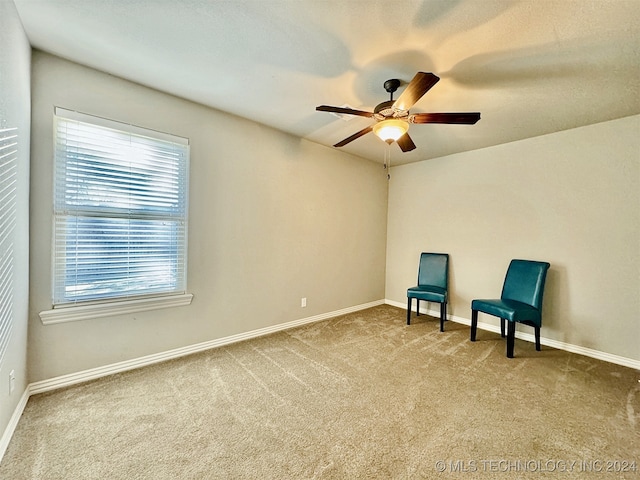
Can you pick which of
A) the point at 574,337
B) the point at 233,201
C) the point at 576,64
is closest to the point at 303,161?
the point at 233,201

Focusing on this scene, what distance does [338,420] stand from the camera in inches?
71.6

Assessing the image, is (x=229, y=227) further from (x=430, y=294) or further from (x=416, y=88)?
(x=430, y=294)

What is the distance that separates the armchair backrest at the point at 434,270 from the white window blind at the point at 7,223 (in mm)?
4184

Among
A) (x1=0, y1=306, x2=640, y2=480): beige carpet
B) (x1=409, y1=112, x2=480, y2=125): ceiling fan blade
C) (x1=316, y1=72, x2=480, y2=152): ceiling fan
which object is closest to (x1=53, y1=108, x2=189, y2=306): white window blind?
(x1=0, y1=306, x2=640, y2=480): beige carpet

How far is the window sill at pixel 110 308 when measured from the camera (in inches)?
81.1

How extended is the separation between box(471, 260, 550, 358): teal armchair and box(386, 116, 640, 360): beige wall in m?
0.32

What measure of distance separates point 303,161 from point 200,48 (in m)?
1.87

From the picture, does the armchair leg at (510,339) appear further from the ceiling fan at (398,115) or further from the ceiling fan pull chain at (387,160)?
the ceiling fan pull chain at (387,160)

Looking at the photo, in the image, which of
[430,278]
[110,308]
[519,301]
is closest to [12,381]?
[110,308]

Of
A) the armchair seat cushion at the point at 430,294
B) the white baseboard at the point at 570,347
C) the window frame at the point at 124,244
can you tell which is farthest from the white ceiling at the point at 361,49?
the white baseboard at the point at 570,347

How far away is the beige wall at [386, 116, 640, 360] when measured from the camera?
2.75 meters

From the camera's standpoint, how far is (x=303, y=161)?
12.0 ft

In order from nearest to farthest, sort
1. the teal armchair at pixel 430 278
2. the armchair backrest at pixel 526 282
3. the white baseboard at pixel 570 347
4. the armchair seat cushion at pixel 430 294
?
the white baseboard at pixel 570 347 < the armchair backrest at pixel 526 282 < the armchair seat cushion at pixel 430 294 < the teal armchair at pixel 430 278

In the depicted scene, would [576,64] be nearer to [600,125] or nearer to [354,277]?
[600,125]
